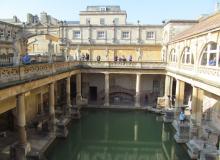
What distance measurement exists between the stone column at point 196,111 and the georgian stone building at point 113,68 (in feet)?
0.23

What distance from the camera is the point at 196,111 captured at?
667 inches

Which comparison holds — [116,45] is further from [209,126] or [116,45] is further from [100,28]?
[209,126]

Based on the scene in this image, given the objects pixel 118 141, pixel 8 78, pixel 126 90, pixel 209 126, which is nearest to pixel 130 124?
pixel 118 141

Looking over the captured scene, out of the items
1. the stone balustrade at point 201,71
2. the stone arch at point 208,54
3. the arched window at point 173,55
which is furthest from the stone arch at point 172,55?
the stone arch at point 208,54

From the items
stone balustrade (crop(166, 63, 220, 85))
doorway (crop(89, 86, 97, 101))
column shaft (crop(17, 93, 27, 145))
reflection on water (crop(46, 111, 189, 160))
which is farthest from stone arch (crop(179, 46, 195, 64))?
doorway (crop(89, 86, 97, 101))

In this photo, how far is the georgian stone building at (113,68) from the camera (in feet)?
44.9

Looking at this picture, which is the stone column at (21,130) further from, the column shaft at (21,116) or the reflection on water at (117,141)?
the reflection on water at (117,141)

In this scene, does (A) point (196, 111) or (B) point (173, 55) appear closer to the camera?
(A) point (196, 111)

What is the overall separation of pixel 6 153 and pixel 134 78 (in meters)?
20.3

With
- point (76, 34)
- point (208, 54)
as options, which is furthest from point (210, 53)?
point (76, 34)

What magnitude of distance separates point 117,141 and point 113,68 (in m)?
10.9

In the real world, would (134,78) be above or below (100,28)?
below

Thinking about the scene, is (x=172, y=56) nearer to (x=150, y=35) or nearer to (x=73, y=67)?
(x=150, y=35)

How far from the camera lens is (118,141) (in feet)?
58.9
